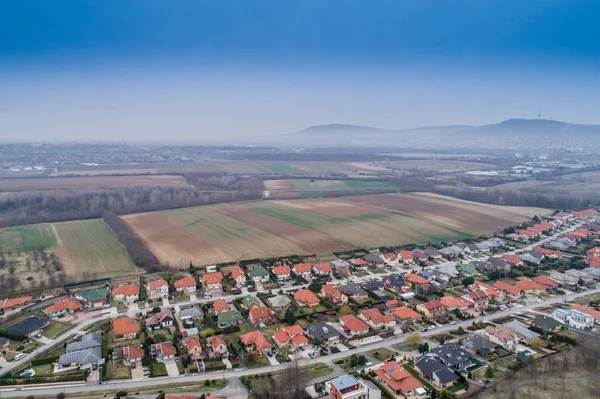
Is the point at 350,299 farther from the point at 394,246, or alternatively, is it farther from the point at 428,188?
the point at 428,188

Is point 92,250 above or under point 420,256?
under

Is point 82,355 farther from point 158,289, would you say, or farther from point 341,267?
point 341,267

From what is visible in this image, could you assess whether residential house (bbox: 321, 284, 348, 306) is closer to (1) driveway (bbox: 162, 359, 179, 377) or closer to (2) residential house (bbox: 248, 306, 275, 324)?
(2) residential house (bbox: 248, 306, 275, 324)

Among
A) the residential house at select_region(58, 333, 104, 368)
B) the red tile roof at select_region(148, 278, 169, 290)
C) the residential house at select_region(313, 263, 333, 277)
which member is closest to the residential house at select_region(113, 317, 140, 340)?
the residential house at select_region(58, 333, 104, 368)

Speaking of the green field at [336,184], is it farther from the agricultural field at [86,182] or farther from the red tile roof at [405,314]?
the red tile roof at [405,314]

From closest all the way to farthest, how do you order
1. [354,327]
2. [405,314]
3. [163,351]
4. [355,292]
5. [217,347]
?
[163,351] < [217,347] < [354,327] < [405,314] < [355,292]

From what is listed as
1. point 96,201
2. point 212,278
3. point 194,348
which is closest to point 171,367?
point 194,348

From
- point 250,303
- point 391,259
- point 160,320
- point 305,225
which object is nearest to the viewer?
point 160,320

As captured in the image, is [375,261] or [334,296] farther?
[375,261]
